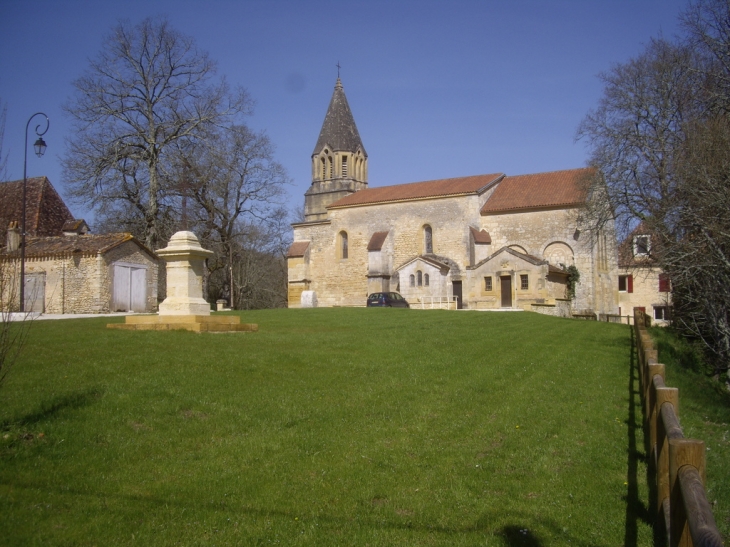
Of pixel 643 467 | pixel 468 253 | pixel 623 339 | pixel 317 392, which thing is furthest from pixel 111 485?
pixel 468 253

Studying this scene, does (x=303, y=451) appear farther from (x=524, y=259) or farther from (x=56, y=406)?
(x=524, y=259)

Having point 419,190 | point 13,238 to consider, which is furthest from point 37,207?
point 419,190

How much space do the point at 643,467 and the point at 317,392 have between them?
4110 millimetres

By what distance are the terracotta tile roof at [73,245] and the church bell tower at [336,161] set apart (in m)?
28.1

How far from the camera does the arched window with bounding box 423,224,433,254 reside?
48344mm

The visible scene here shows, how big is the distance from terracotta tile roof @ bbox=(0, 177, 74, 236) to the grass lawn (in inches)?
923

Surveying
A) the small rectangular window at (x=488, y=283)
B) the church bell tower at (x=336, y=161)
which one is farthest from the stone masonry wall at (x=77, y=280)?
the church bell tower at (x=336, y=161)

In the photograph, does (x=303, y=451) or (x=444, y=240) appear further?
(x=444, y=240)

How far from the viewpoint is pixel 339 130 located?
53656mm

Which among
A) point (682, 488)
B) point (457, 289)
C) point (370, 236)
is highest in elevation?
point (370, 236)

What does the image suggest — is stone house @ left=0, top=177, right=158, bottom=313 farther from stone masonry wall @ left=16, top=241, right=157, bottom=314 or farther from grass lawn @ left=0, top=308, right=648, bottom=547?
grass lawn @ left=0, top=308, right=648, bottom=547

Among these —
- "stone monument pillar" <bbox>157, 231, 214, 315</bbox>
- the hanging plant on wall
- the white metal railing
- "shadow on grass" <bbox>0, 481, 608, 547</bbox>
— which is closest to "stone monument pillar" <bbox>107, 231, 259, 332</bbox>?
"stone monument pillar" <bbox>157, 231, 214, 315</bbox>

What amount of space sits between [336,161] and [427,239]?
1120cm

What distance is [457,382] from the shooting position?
1023 cm
